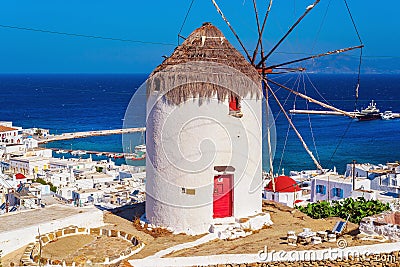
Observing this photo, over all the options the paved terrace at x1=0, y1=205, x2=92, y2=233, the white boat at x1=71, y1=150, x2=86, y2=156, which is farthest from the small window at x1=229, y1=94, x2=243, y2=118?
the white boat at x1=71, y1=150, x2=86, y2=156

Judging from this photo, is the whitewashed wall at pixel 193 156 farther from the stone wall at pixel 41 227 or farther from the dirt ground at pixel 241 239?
the stone wall at pixel 41 227

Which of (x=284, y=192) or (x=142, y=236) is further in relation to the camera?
(x=284, y=192)

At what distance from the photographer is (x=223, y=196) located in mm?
12352

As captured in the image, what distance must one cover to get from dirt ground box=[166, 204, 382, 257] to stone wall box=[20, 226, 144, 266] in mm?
955

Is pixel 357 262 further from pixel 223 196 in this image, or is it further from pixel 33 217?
pixel 33 217

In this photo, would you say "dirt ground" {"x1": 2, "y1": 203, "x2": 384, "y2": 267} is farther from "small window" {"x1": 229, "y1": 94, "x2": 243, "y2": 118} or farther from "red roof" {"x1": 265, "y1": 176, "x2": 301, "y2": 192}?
"red roof" {"x1": 265, "y1": 176, "x2": 301, "y2": 192}

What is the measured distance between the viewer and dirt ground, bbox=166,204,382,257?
32.1 feet

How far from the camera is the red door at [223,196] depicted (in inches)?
483

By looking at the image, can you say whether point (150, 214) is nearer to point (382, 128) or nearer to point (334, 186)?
point (334, 186)

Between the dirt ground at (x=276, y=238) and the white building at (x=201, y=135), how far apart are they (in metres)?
0.82

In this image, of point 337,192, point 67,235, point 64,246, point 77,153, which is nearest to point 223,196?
point 67,235

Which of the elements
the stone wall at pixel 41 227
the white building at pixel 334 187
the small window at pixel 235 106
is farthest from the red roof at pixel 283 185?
the stone wall at pixel 41 227

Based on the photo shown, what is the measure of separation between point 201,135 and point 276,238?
266cm

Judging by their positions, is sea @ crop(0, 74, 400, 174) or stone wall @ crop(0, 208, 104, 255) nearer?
stone wall @ crop(0, 208, 104, 255)
